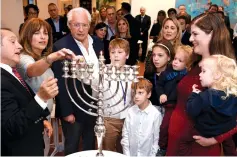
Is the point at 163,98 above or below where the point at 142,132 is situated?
above

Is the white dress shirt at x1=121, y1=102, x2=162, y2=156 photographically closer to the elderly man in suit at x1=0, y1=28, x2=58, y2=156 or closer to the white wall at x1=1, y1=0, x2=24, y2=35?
the elderly man in suit at x1=0, y1=28, x2=58, y2=156

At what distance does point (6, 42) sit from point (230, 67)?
3.77 ft

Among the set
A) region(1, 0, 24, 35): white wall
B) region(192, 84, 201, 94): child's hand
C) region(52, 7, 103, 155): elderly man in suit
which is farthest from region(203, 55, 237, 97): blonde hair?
region(1, 0, 24, 35): white wall

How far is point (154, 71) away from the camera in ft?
6.88

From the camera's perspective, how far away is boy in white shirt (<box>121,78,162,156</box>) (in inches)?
72.2

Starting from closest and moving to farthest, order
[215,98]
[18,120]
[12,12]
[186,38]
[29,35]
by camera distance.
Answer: [18,120]
[215,98]
[29,35]
[186,38]
[12,12]

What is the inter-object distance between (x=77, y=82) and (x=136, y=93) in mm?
438

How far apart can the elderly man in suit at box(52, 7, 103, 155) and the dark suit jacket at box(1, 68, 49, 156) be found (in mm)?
513

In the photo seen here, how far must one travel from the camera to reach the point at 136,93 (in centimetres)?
185

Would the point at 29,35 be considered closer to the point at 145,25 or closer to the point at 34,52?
the point at 34,52

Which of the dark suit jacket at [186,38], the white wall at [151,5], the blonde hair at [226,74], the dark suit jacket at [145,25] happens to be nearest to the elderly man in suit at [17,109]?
the blonde hair at [226,74]

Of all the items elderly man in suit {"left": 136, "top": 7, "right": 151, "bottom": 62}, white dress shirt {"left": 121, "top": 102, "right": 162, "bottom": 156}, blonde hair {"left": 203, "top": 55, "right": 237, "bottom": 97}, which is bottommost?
white dress shirt {"left": 121, "top": 102, "right": 162, "bottom": 156}

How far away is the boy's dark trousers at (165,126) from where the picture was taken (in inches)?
73.6

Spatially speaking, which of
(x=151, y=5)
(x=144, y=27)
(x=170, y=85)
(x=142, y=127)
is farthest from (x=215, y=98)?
(x=151, y=5)
